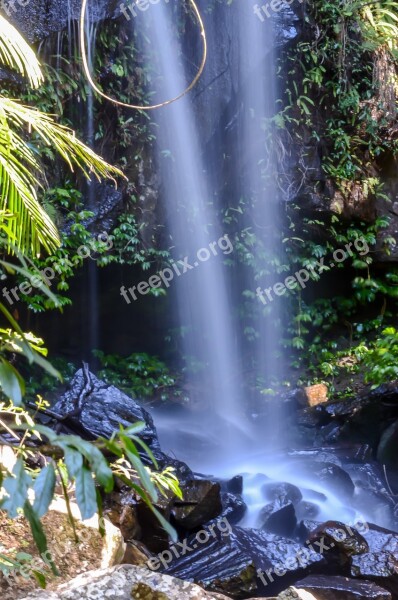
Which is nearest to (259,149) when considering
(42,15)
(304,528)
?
(42,15)

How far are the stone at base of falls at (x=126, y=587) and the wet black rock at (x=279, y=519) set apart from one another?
231 cm

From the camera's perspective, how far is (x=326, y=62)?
27.2 ft

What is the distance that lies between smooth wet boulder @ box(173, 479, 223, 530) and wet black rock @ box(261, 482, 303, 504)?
32.4 inches

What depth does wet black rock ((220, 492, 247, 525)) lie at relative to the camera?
462cm

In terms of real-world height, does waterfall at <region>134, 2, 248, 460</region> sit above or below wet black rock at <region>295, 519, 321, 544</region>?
above

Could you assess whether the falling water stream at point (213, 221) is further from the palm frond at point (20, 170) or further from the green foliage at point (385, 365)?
the palm frond at point (20, 170)

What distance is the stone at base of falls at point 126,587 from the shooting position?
2.26 meters

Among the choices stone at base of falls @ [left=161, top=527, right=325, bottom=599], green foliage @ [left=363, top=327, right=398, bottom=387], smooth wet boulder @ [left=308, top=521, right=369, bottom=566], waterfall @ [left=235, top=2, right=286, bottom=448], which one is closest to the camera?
stone at base of falls @ [left=161, top=527, right=325, bottom=599]
